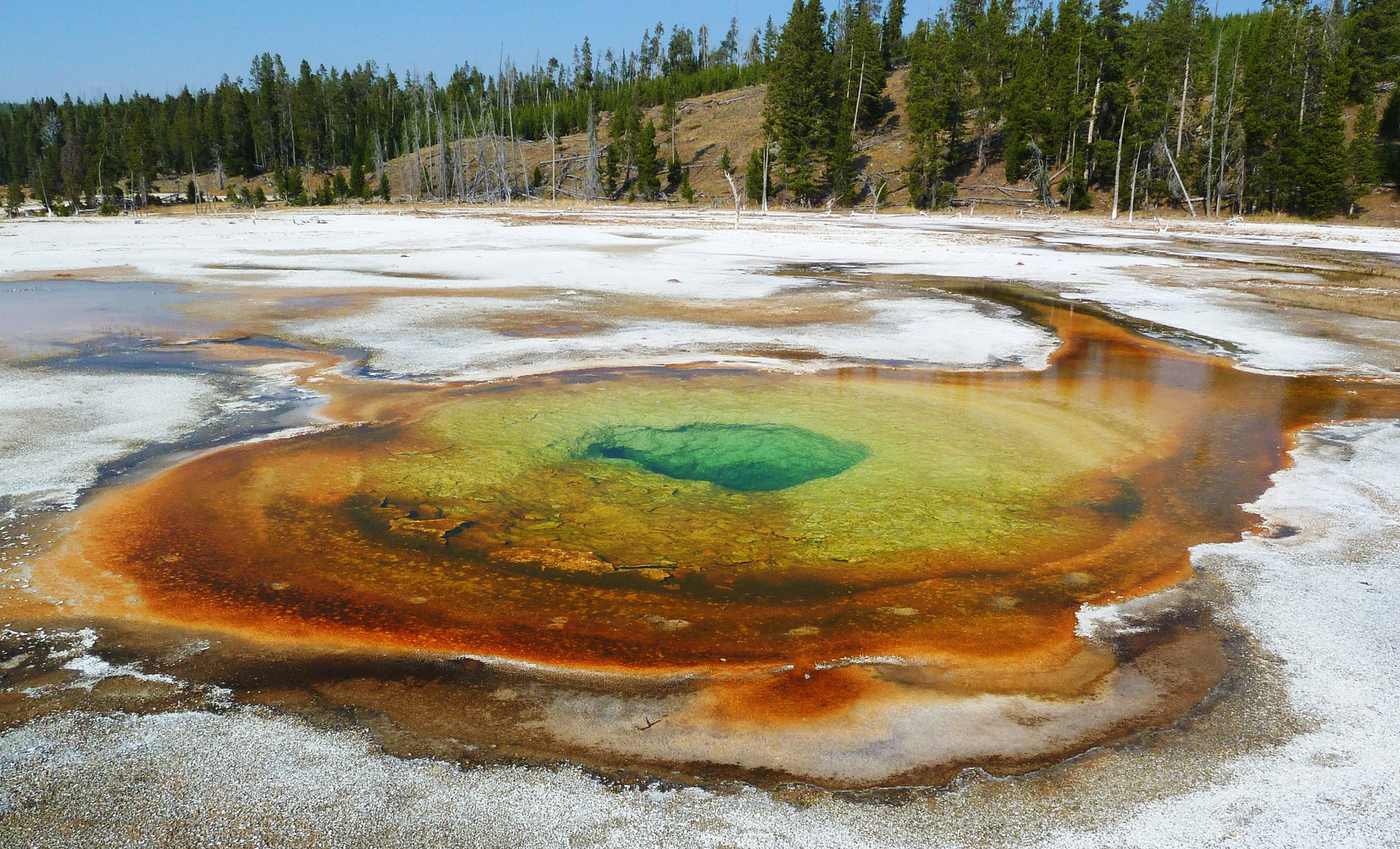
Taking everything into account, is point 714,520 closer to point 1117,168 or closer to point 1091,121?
point 1117,168

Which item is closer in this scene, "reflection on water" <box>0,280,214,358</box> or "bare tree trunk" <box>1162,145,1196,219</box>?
"reflection on water" <box>0,280,214,358</box>

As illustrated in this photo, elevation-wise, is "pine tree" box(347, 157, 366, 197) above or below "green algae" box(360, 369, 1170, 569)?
above

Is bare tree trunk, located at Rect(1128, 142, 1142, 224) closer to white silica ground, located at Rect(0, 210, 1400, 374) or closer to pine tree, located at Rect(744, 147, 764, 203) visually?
white silica ground, located at Rect(0, 210, 1400, 374)

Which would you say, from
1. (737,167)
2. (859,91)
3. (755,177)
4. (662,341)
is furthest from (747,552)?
(859,91)

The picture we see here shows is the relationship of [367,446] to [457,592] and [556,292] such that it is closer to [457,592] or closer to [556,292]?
[457,592]

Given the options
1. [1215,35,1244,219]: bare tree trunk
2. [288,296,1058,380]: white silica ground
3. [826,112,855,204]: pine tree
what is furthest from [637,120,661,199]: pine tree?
[288,296,1058,380]: white silica ground

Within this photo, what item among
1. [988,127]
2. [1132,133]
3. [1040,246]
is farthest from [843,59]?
[1040,246]

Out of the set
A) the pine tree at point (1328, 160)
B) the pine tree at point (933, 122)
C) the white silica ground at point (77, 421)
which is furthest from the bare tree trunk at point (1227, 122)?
the white silica ground at point (77, 421)
